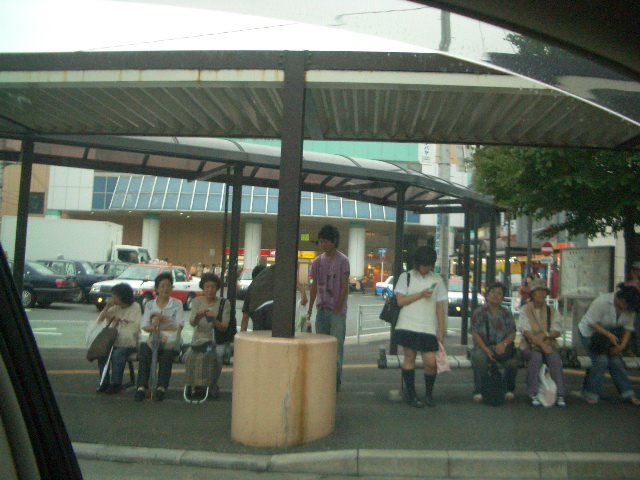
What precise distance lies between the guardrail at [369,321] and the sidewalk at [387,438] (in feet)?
20.6

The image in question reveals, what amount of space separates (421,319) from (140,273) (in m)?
16.4

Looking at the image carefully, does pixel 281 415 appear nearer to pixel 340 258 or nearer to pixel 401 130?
pixel 340 258

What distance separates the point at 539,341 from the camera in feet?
28.5

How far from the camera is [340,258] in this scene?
901 cm

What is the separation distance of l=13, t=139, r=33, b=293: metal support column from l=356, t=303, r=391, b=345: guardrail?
7.53 m

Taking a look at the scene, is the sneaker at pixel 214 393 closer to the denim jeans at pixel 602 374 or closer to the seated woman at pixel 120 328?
the seated woman at pixel 120 328

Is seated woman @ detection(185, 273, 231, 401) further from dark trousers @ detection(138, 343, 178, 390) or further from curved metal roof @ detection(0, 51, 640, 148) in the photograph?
curved metal roof @ detection(0, 51, 640, 148)

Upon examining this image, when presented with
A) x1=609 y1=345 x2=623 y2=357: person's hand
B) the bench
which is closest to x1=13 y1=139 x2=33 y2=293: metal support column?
the bench

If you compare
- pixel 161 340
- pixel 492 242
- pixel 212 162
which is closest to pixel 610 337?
pixel 161 340

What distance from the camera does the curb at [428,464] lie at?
6039 millimetres

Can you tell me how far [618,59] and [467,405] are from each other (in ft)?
20.3

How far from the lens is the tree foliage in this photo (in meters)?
12.2

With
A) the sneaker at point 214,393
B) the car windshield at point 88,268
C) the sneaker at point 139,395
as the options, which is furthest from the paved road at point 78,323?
the sneaker at point 214,393

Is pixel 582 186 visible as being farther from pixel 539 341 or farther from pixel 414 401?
pixel 414 401
